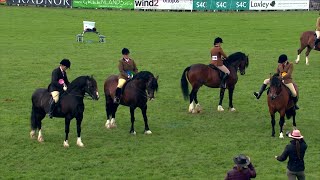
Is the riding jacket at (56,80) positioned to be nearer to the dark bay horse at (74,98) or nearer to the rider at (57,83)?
the rider at (57,83)

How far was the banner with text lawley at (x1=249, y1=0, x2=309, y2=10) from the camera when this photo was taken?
65.3 m

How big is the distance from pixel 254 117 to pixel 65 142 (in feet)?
26.7

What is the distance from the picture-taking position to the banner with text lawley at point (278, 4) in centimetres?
6531

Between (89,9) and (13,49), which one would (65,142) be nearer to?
(13,49)

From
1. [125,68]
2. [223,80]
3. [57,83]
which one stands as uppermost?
[125,68]

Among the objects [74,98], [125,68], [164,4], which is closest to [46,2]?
[164,4]

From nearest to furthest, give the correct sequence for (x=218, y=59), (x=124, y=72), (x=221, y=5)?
(x=124, y=72), (x=218, y=59), (x=221, y=5)

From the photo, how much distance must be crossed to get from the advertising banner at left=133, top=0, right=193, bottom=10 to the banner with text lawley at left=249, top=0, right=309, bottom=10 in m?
7.29

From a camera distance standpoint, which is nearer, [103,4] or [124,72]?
[124,72]

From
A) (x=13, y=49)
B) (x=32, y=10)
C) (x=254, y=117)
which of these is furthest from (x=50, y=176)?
(x=32, y=10)

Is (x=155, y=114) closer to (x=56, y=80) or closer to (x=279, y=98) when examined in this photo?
(x=279, y=98)

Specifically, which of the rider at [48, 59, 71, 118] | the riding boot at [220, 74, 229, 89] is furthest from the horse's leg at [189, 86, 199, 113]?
the rider at [48, 59, 71, 118]

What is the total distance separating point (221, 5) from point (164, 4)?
6505mm

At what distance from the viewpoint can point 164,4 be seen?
2516 inches
